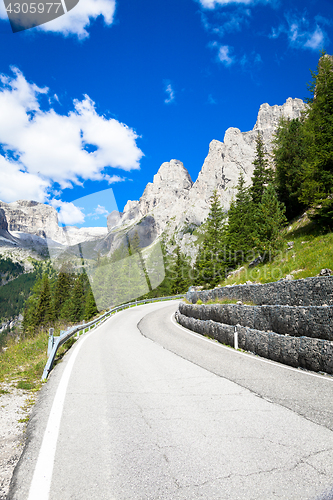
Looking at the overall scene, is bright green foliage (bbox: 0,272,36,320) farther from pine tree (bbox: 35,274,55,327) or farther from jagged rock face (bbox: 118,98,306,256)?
pine tree (bbox: 35,274,55,327)

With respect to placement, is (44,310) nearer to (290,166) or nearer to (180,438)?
(290,166)

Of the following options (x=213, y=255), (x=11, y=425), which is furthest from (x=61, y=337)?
(x=213, y=255)

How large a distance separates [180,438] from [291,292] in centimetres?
783

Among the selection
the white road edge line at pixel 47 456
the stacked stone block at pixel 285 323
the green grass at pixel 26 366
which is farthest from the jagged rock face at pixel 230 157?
the white road edge line at pixel 47 456

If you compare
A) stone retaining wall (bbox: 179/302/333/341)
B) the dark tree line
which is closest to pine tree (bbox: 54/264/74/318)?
the dark tree line

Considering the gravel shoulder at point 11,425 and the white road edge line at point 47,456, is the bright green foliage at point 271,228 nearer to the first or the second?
the gravel shoulder at point 11,425

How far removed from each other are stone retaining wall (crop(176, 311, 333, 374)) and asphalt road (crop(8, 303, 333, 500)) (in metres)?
0.46

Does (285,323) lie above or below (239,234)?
below

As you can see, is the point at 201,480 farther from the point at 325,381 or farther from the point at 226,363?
the point at 226,363

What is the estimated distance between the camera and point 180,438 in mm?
3252

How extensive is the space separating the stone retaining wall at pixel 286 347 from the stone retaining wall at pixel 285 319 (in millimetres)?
371

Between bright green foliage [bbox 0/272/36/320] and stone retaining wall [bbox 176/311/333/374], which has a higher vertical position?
bright green foliage [bbox 0/272/36/320]

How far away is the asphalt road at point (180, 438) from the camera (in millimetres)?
2338

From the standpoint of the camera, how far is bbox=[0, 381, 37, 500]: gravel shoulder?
2.70m
